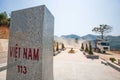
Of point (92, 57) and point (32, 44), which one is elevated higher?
point (32, 44)

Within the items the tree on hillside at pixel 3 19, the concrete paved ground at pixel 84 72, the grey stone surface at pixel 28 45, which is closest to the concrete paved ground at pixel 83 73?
the concrete paved ground at pixel 84 72

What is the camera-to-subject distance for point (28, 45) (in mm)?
2812

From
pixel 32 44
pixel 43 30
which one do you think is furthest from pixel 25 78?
pixel 43 30

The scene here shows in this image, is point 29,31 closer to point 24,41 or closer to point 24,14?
point 24,41

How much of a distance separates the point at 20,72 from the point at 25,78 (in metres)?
0.20

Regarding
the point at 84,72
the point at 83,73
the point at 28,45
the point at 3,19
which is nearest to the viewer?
the point at 28,45

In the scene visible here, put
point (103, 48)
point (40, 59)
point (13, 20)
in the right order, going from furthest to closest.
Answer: point (103, 48) → point (13, 20) → point (40, 59)

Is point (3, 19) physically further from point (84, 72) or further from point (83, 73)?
point (83, 73)

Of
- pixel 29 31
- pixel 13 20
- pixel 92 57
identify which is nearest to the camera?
pixel 29 31

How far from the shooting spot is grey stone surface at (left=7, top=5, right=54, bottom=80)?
2688 millimetres

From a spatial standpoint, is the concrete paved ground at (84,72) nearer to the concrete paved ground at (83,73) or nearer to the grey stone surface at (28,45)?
the concrete paved ground at (83,73)

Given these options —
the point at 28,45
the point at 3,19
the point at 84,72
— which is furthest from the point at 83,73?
the point at 3,19

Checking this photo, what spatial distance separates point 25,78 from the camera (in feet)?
9.15

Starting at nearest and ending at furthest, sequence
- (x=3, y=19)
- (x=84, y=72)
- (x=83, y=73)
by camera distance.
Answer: (x=83, y=73) < (x=84, y=72) < (x=3, y=19)
